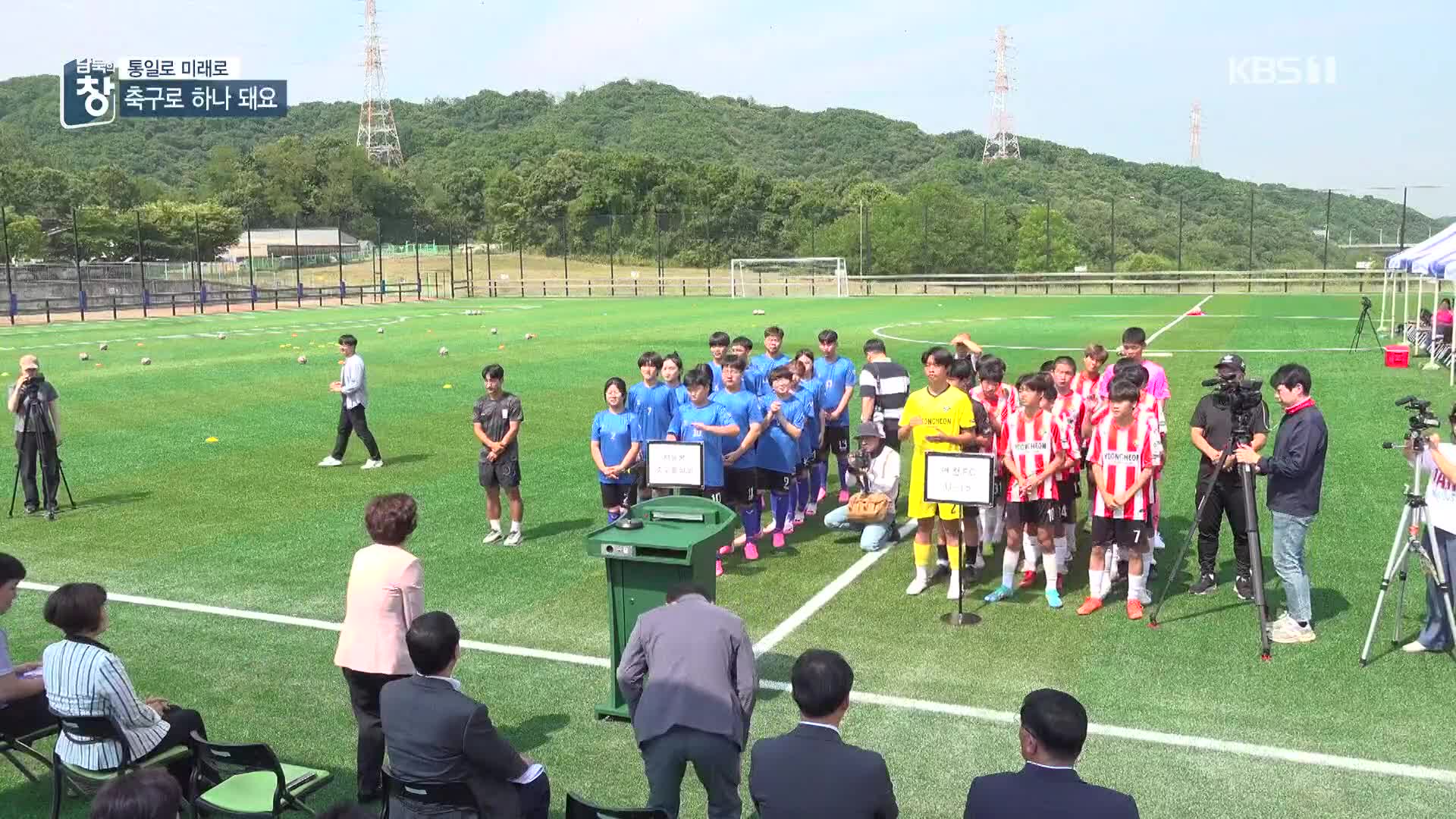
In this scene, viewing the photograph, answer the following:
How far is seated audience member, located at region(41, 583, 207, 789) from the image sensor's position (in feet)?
17.5

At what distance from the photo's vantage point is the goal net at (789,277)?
68125mm

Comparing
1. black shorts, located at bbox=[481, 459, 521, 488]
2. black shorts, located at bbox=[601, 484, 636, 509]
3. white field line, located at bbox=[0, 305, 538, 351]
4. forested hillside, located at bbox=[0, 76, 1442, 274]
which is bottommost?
black shorts, located at bbox=[601, 484, 636, 509]

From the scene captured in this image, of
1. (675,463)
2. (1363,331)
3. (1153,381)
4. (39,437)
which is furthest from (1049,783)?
(1363,331)

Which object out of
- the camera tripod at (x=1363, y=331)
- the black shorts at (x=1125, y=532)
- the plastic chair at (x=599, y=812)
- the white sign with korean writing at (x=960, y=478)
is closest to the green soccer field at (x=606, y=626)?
the black shorts at (x=1125, y=532)

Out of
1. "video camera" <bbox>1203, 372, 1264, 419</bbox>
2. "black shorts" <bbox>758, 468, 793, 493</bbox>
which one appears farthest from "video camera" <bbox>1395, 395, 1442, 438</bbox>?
"black shorts" <bbox>758, 468, 793, 493</bbox>

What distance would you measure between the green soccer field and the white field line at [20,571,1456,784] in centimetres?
2

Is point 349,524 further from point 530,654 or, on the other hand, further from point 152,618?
point 530,654

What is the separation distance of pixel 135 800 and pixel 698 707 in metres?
2.22

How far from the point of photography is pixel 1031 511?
9.57 meters

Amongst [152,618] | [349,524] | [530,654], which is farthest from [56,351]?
[530,654]

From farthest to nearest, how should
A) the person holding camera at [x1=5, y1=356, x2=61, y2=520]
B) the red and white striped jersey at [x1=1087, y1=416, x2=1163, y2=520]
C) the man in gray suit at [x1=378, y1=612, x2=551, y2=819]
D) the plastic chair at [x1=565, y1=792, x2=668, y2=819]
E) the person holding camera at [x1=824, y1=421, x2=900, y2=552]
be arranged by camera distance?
1. the person holding camera at [x1=5, y1=356, x2=61, y2=520]
2. the person holding camera at [x1=824, y1=421, x2=900, y2=552]
3. the red and white striped jersey at [x1=1087, y1=416, x2=1163, y2=520]
4. the man in gray suit at [x1=378, y1=612, x2=551, y2=819]
5. the plastic chair at [x1=565, y1=792, x2=668, y2=819]

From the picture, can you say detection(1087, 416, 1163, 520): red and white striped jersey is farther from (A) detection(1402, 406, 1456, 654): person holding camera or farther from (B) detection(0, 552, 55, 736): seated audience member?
(B) detection(0, 552, 55, 736): seated audience member

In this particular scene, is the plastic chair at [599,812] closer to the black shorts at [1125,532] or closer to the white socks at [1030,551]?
the black shorts at [1125,532]

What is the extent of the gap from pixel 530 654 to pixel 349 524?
16.7 ft
